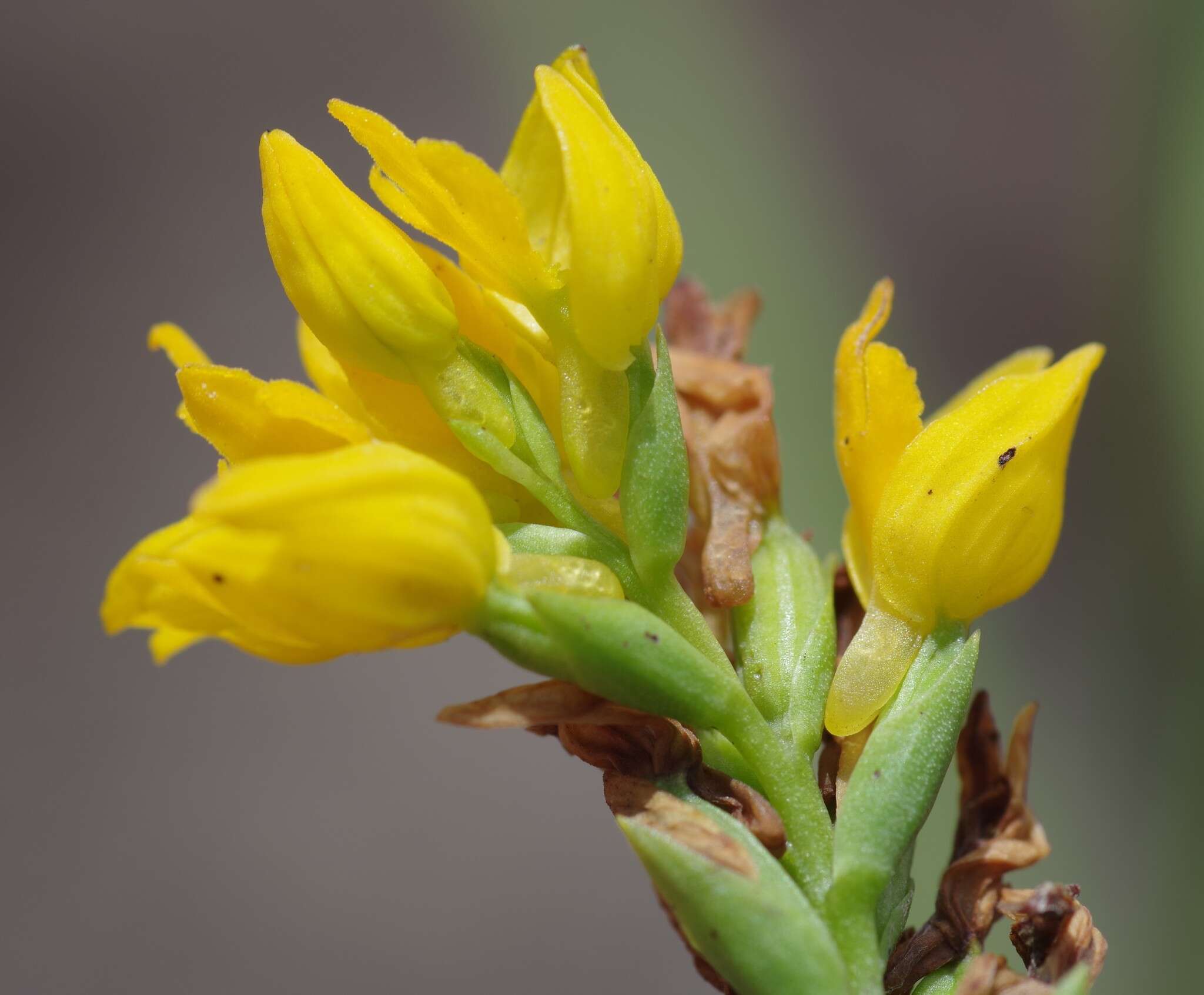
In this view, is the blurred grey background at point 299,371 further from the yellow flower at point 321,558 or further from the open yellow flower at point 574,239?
the yellow flower at point 321,558

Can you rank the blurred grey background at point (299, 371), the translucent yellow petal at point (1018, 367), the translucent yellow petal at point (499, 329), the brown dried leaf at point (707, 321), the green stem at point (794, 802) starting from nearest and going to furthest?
the green stem at point (794, 802)
the translucent yellow petal at point (499, 329)
the translucent yellow petal at point (1018, 367)
the brown dried leaf at point (707, 321)
the blurred grey background at point (299, 371)

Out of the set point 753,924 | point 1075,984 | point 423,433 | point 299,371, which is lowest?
point 1075,984

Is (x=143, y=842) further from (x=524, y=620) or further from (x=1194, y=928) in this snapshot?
(x=524, y=620)

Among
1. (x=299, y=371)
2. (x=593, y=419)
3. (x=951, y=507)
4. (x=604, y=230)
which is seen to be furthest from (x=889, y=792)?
(x=299, y=371)

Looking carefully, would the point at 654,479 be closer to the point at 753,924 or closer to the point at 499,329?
the point at 499,329

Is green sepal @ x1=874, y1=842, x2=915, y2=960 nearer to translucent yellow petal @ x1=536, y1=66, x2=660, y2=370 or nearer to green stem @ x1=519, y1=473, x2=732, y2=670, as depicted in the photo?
green stem @ x1=519, y1=473, x2=732, y2=670

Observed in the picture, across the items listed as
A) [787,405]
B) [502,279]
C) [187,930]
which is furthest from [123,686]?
[502,279]

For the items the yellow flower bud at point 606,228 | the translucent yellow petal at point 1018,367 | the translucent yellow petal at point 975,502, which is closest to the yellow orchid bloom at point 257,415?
the yellow flower bud at point 606,228
